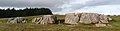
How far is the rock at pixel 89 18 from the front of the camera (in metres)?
110

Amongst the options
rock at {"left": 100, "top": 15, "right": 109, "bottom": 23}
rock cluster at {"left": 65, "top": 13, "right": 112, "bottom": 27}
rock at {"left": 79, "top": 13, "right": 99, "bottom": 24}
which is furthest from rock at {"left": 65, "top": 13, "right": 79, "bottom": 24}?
rock at {"left": 100, "top": 15, "right": 109, "bottom": 23}

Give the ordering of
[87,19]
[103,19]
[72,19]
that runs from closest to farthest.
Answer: [87,19], [103,19], [72,19]

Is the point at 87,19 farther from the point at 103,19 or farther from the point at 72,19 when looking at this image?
the point at 103,19

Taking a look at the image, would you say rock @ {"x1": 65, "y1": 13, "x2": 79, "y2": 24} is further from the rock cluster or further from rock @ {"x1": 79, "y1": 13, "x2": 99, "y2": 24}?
rock @ {"x1": 79, "y1": 13, "x2": 99, "y2": 24}

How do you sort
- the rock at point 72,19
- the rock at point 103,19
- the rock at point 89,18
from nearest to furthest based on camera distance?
the rock at point 103,19, the rock at point 89,18, the rock at point 72,19

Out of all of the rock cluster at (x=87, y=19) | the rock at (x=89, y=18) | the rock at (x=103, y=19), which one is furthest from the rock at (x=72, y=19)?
the rock at (x=103, y=19)

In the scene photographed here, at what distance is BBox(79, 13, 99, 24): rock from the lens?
362ft

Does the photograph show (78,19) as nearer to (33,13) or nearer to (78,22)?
(78,22)

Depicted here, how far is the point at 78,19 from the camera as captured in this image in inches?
4483

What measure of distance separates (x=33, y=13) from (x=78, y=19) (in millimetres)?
87677

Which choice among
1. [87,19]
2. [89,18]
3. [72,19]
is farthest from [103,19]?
[72,19]

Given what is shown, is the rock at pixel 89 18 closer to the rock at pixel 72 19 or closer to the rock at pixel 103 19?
the rock at pixel 103 19

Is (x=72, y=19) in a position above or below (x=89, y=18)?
below

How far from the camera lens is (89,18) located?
4429 inches
